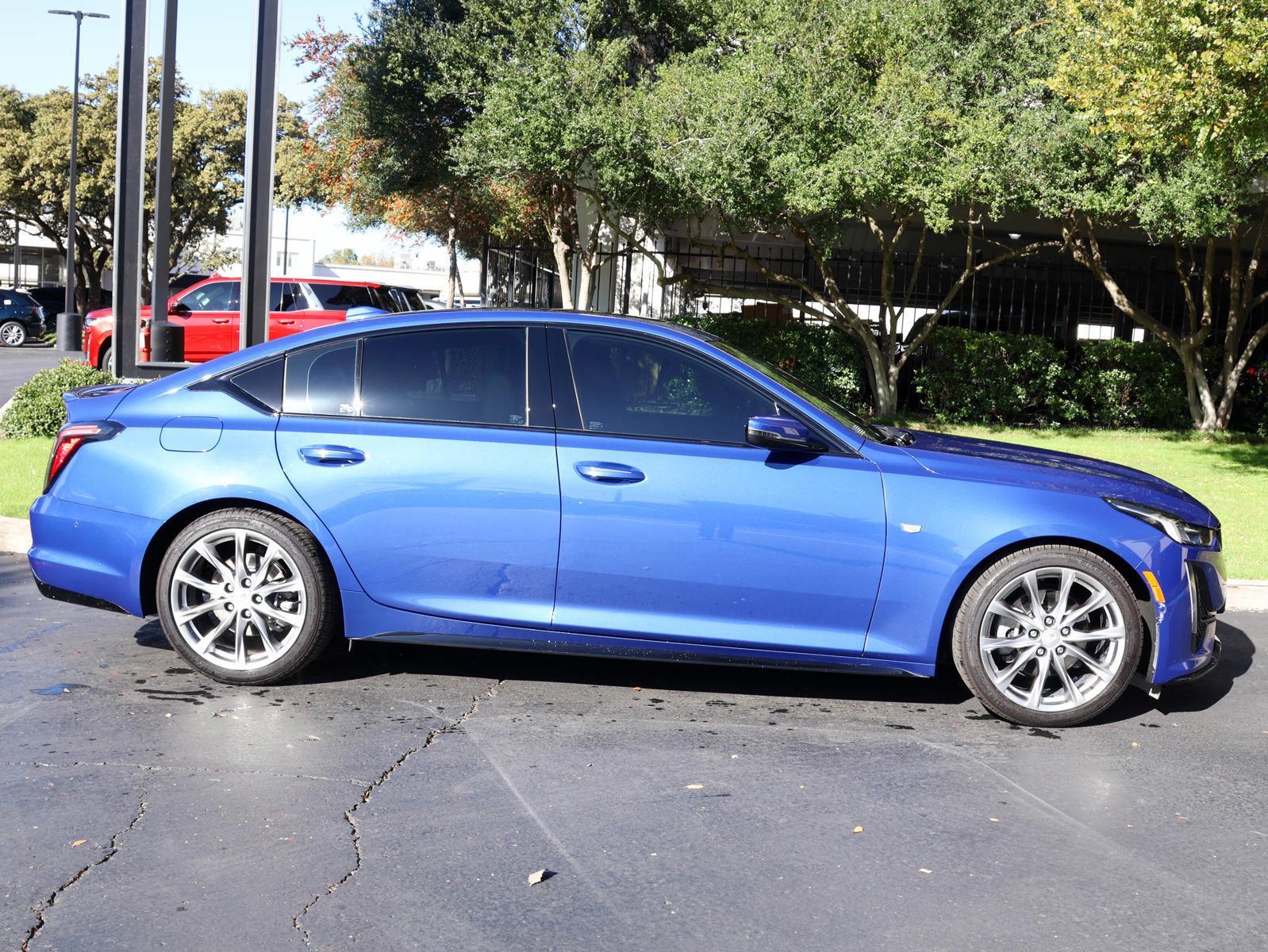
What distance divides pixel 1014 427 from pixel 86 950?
16.0 m

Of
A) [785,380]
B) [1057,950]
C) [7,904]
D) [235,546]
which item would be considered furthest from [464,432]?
[1057,950]

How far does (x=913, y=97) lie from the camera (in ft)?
46.9

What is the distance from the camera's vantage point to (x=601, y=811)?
4164 mm

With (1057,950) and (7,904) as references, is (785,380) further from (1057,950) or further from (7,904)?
(7,904)

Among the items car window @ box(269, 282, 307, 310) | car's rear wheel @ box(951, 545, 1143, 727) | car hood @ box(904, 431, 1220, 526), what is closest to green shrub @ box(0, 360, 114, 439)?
car window @ box(269, 282, 307, 310)

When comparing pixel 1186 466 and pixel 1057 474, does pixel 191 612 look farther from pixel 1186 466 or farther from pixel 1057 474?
pixel 1186 466

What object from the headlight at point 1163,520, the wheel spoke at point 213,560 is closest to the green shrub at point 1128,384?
the headlight at point 1163,520

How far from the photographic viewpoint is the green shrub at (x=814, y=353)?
58.3ft

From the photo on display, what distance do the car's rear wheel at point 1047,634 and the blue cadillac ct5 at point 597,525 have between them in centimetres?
1

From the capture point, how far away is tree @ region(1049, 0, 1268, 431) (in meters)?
10.7

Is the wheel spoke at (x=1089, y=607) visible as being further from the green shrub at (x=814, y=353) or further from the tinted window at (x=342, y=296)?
the tinted window at (x=342, y=296)

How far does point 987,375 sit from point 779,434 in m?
13.3

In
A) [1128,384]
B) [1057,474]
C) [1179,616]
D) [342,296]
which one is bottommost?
[1179,616]

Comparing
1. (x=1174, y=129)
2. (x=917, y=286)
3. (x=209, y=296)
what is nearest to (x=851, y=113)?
(x=1174, y=129)
